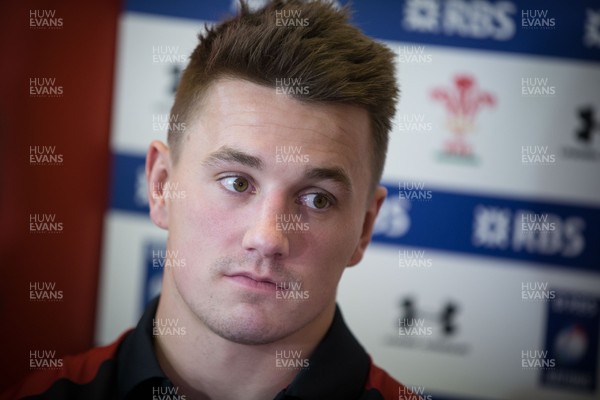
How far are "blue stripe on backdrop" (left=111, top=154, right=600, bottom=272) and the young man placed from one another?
82 cm

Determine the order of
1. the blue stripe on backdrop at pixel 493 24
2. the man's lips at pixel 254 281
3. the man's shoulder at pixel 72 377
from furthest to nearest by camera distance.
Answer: the blue stripe on backdrop at pixel 493 24
the man's shoulder at pixel 72 377
the man's lips at pixel 254 281

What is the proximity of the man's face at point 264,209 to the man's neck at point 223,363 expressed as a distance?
0.17 ft

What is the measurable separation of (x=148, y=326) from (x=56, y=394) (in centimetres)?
22

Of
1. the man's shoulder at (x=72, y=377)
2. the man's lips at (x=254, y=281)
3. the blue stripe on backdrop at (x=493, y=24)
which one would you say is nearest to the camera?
the man's lips at (x=254, y=281)

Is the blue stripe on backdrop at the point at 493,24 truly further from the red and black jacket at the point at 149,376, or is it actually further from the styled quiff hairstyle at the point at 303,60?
the red and black jacket at the point at 149,376

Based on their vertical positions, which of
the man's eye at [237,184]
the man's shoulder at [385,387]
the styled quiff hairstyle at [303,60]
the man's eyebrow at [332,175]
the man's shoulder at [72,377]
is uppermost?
the styled quiff hairstyle at [303,60]

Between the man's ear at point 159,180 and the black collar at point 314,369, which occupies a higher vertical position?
the man's ear at point 159,180

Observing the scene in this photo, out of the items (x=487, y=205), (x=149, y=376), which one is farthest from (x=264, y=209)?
(x=487, y=205)

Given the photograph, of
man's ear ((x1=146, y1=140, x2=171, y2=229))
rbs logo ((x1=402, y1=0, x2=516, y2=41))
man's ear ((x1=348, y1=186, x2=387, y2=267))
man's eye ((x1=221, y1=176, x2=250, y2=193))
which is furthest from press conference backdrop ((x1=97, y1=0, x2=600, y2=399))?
man's eye ((x1=221, y1=176, x2=250, y2=193))

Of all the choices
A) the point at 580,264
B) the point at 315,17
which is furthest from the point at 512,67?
the point at 315,17

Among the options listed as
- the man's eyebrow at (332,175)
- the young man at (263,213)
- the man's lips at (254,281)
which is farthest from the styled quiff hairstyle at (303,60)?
the man's lips at (254,281)

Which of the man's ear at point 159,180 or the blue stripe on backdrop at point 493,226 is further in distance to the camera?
the blue stripe on backdrop at point 493,226

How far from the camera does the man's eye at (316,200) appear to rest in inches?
46.0

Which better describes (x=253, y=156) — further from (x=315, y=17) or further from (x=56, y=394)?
(x=56, y=394)
